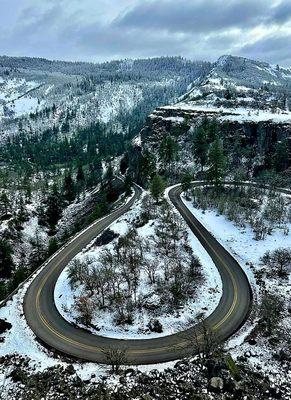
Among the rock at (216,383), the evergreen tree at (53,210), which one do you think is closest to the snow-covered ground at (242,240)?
the rock at (216,383)

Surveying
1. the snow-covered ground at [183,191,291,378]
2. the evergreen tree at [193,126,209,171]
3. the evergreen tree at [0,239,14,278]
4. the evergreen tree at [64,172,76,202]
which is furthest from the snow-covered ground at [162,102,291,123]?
the evergreen tree at [0,239,14,278]

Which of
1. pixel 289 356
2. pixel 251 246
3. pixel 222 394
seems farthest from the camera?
pixel 251 246

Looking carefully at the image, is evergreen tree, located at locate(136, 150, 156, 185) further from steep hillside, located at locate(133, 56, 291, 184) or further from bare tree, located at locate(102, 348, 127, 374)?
bare tree, located at locate(102, 348, 127, 374)

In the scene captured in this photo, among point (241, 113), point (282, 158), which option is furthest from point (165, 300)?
point (241, 113)

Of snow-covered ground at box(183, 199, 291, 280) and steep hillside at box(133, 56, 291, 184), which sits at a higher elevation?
steep hillside at box(133, 56, 291, 184)

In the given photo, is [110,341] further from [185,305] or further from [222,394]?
[222,394]

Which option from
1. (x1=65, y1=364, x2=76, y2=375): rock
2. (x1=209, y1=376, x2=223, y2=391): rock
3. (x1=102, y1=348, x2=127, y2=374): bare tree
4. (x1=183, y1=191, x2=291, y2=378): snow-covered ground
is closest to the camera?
(x1=209, y1=376, x2=223, y2=391): rock

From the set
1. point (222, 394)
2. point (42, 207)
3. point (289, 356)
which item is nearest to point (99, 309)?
point (222, 394)
